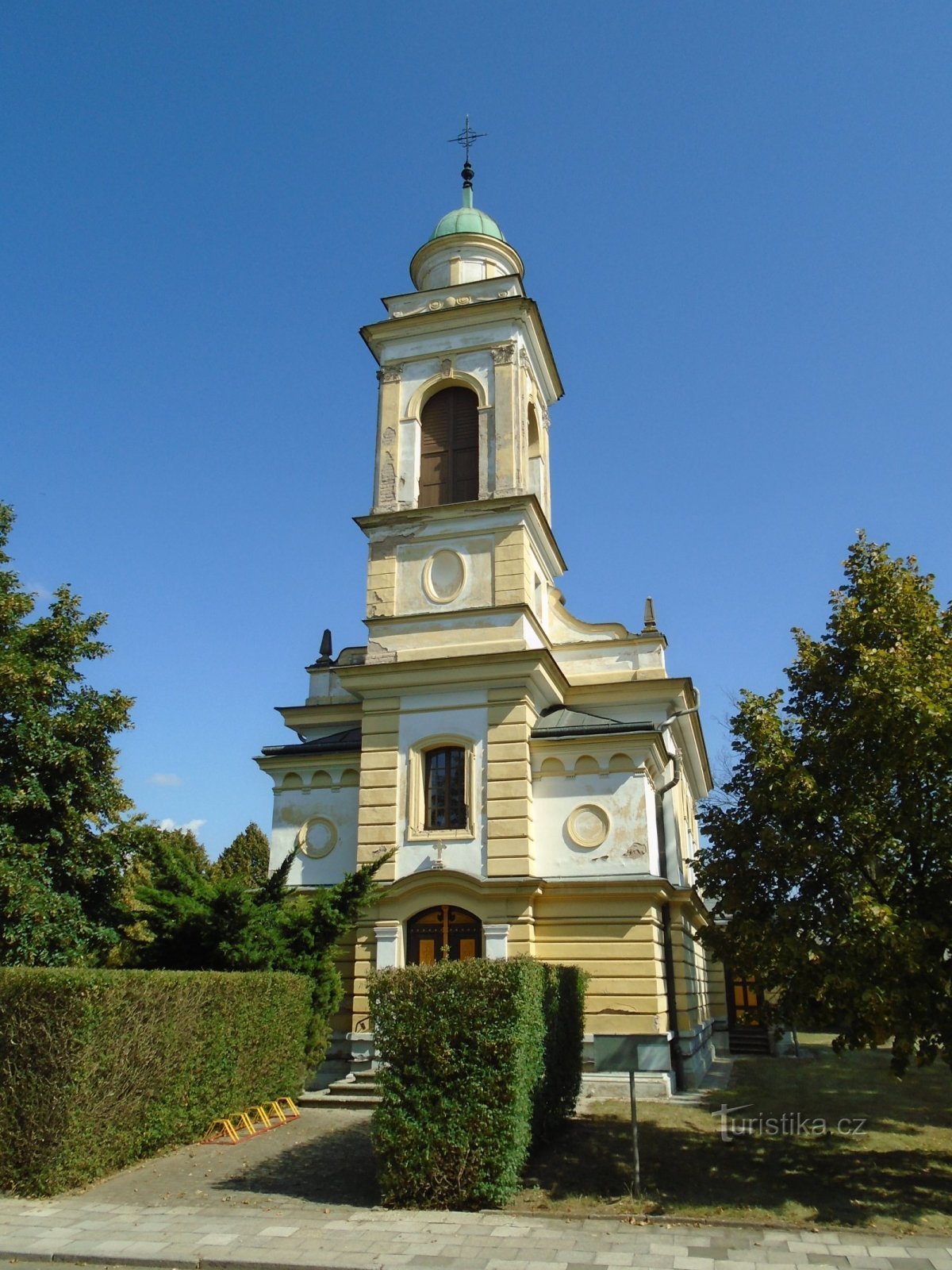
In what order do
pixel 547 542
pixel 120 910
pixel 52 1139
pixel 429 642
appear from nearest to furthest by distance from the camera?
1. pixel 52 1139
2. pixel 120 910
3. pixel 429 642
4. pixel 547 542

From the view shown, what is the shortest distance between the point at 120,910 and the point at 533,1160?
847 centimetres

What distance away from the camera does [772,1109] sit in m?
17.2

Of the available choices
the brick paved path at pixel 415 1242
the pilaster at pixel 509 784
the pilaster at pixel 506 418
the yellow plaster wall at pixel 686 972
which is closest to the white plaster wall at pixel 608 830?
the pilaster at pixel 509 784

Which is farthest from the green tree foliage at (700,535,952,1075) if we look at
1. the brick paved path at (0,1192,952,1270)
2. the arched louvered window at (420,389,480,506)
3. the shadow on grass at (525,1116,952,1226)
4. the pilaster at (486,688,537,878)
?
the arched louvered window at (420,389,480,506)

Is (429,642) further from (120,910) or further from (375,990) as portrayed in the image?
(375,990)

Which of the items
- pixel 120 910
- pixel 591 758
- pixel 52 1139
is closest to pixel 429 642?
pixel 591 758

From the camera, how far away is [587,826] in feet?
65.6

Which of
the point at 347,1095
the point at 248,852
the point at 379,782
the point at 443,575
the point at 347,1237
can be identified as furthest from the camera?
the point at 248,852

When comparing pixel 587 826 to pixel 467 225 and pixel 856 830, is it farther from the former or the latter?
pixel 467 225

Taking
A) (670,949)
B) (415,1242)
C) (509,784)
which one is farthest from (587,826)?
(415,1242)

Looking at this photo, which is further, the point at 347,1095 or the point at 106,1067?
the point at 347,1095

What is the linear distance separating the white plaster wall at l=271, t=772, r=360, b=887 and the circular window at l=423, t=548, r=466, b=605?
4371mm

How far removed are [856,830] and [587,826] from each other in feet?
30.5

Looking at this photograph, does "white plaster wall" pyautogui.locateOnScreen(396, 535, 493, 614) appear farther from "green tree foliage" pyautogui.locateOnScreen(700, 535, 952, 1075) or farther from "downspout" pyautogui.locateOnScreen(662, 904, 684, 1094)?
"green tree foliage" pyautogui.locateOnScreen(700, 535, 952, 1075)
